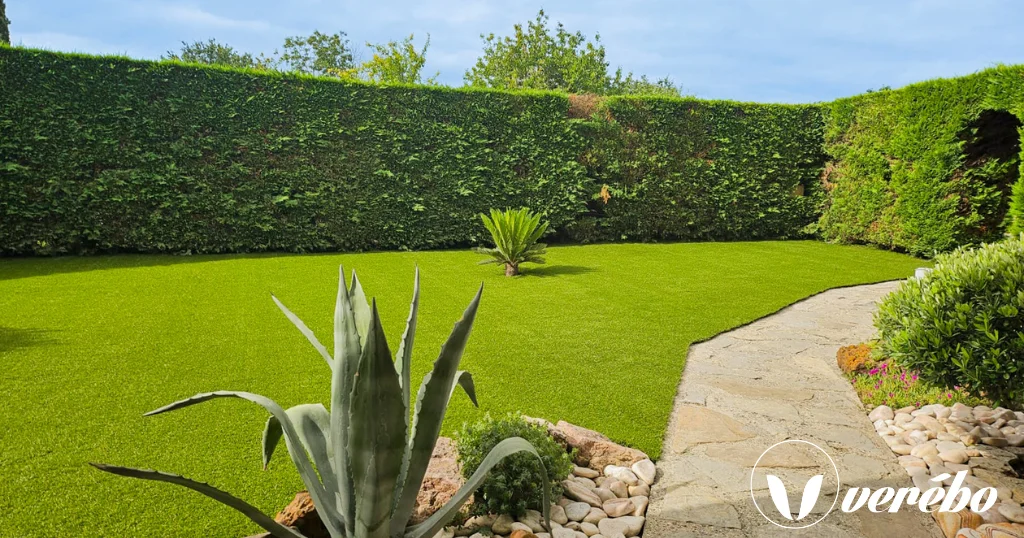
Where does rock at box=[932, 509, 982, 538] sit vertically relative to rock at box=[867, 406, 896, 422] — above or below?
above

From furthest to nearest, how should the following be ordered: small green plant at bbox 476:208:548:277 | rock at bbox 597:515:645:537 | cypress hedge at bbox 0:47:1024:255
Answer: cypress hedge at bbox 0:47:1024:255 → small green plant at bbox 476:208:548:277 → rock at bbox 597:515:645:537

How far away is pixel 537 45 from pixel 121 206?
2562 centimetres

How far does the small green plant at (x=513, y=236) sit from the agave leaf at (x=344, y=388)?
23.5ft

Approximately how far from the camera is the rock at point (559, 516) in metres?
2.74

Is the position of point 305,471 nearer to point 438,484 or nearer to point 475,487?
point 475,487

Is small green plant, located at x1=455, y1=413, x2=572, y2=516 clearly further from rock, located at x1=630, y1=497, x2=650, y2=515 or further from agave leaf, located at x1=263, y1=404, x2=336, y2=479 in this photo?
agave leaf, located at x1=263, y1=404, x2=336, y2=479

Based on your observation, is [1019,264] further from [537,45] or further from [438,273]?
[537,45]

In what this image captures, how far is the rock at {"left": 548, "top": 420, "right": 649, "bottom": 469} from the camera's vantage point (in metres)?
3.31

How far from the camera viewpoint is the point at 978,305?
3.51 m

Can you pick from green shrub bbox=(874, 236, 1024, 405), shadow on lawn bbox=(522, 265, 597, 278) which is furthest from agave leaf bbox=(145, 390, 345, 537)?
shadow on lawn bbox=(522, 265, 597, 278)

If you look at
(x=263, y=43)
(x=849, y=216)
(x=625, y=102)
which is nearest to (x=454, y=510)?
(x=625, y=102)

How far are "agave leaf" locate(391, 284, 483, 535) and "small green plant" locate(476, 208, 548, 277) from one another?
7095mm

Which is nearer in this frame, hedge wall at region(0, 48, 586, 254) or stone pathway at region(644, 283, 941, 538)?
stone pathway at region(644, 283, 941, 538)

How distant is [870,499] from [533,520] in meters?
1.70
